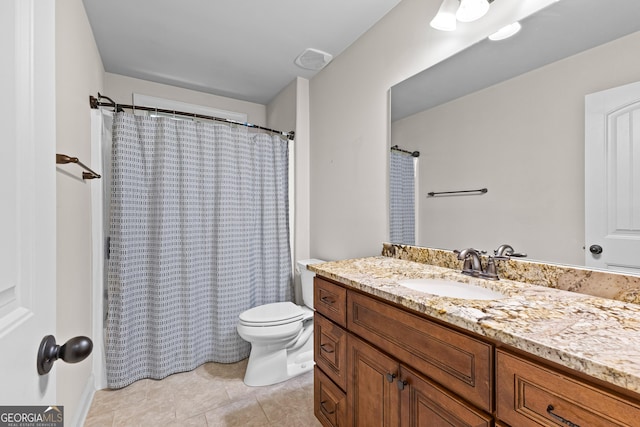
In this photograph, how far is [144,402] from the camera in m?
1.68

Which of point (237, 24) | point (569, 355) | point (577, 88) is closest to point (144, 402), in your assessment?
point (569, 355)

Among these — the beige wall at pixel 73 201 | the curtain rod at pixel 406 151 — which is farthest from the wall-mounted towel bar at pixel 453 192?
the beige wall at pixel 73 201

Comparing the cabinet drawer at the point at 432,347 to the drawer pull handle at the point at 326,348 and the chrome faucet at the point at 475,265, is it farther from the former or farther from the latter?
the chrome faucet at the point at 475,265

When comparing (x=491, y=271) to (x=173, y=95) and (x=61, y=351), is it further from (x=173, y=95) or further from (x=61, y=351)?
(x=173, y=95)

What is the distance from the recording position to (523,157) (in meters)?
1.11

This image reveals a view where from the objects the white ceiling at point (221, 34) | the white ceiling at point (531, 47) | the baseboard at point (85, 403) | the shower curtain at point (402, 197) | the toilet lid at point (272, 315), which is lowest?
the baseboard at point (85, 403)

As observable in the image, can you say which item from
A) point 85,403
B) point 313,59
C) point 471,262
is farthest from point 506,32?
Result: point 85,403

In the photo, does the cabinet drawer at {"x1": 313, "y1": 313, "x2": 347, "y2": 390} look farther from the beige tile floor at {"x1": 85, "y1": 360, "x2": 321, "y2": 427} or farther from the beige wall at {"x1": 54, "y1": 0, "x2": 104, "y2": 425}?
the beige wall at {"x1": 54, "y1": 0, "x2": 104, "y2": 425}

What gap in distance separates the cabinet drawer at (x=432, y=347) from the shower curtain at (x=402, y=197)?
649 millimetres

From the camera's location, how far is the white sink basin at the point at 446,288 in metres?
1.09

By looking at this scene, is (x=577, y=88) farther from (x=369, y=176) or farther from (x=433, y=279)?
(x=369, y=176)

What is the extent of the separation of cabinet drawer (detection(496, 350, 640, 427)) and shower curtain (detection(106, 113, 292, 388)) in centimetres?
189

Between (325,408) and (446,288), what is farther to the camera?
(325,408)

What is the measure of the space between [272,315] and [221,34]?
1.97 metres
